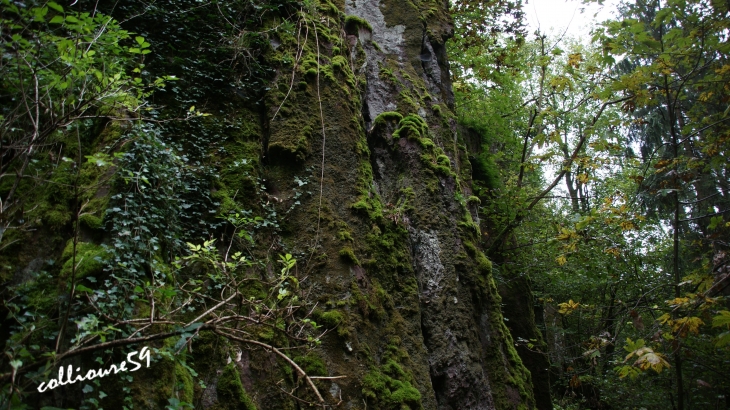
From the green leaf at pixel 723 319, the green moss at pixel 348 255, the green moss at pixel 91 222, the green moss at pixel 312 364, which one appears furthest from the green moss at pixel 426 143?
the green moss at pixel 91 222

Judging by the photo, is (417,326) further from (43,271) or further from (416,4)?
(416,4)

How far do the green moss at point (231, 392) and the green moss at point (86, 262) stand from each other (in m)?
1.19

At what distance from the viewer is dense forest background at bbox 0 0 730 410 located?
251 centimetres

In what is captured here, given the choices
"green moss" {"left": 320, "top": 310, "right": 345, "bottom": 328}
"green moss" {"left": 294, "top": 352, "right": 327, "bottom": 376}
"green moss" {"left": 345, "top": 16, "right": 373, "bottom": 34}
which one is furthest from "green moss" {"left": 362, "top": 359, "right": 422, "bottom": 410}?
"green moss" {"left": 345, "top": 16, "right": 373, "bottom": 34}

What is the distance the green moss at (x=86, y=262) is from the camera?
2.61 meters

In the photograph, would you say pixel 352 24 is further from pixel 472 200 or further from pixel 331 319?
pixel 331 319

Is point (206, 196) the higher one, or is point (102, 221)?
point (206, 196)

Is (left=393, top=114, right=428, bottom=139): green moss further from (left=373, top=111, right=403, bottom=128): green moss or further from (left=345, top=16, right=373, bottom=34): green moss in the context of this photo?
(left=345, top=16, right=373, bottom=34): green moss

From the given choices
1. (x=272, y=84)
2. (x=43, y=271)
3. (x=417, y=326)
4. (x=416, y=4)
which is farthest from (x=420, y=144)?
(x=43, y=271)

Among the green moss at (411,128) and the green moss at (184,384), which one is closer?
the green moss at (184,384)

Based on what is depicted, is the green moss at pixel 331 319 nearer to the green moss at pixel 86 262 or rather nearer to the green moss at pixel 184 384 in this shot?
the green moss at pixel 184 384

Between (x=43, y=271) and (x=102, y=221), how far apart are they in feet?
1.52

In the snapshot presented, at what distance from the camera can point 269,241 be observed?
4.12m

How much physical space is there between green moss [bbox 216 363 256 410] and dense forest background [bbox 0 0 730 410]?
0.01 meters
